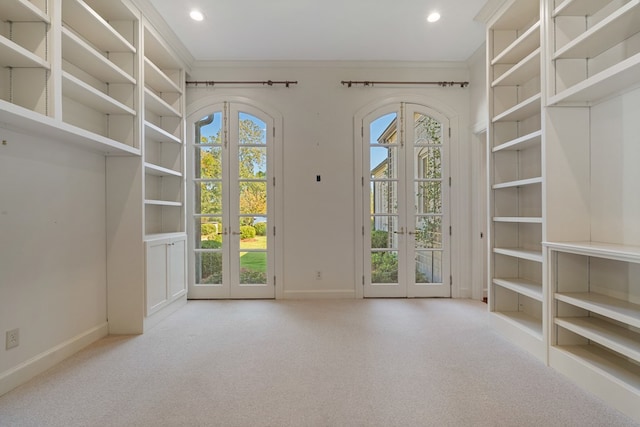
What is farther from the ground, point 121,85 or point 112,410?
point 121,85

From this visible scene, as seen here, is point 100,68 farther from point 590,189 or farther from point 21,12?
point 590,189

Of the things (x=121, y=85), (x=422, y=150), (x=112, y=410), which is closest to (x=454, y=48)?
(x=422, y=150)

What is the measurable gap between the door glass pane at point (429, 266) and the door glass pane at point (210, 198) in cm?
279

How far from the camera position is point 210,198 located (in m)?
3.96

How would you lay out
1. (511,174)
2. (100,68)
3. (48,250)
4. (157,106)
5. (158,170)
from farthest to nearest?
(157,106)
(158,170)
(511,174)
(100,68)
(48,250)

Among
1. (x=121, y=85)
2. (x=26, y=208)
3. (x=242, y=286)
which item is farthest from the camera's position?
(x=242, y=286)

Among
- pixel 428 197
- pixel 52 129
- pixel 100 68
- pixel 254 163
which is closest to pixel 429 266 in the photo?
pixel 428 197

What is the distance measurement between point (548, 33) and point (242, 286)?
13.1 feet

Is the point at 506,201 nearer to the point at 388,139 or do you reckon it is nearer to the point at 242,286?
the point at 388,139

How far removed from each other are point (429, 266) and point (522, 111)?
217 cm

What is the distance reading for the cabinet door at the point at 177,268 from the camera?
3312mm

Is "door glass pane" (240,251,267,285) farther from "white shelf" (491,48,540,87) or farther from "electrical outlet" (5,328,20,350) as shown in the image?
"white shelf" (491,48,540,87)

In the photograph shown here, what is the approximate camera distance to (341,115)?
3.95 meters

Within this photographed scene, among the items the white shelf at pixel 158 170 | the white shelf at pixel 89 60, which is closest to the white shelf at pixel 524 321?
the white shelf at pixel 158 170
